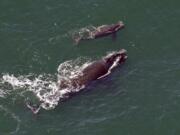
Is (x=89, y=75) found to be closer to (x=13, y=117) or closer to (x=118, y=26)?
(x=118, y=26)

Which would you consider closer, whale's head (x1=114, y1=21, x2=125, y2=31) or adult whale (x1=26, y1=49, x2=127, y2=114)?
adult whale (x1=26, y1=49, x2=127, y2=114)

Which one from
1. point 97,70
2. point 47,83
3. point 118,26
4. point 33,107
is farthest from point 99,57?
point 33,107

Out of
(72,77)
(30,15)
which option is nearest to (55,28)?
(30,15)

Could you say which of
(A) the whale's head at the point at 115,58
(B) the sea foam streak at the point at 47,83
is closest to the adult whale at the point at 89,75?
(A) the whale's head at the point at 115,58

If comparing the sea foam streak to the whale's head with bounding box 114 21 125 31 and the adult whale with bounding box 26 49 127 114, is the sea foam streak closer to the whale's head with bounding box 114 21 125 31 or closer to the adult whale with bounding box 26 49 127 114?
the adult whale with bounding box 26 49 127 114

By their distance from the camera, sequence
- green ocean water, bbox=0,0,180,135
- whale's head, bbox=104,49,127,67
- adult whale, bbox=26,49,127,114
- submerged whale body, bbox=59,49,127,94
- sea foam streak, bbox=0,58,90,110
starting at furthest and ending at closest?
whale's head, bbox=104,49,127,67 < submerged whale body, bbox=59,49,127,94 < adult whale, bbox=26,49,127,114 < sea foam streak, bbox=0,58,90,110 < green ocean water, bbox=0,0,180,135

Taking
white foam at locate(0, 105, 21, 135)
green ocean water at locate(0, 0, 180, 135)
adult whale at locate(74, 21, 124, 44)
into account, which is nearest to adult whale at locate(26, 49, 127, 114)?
green ocean water at locate(0, 0, 180, 135)
